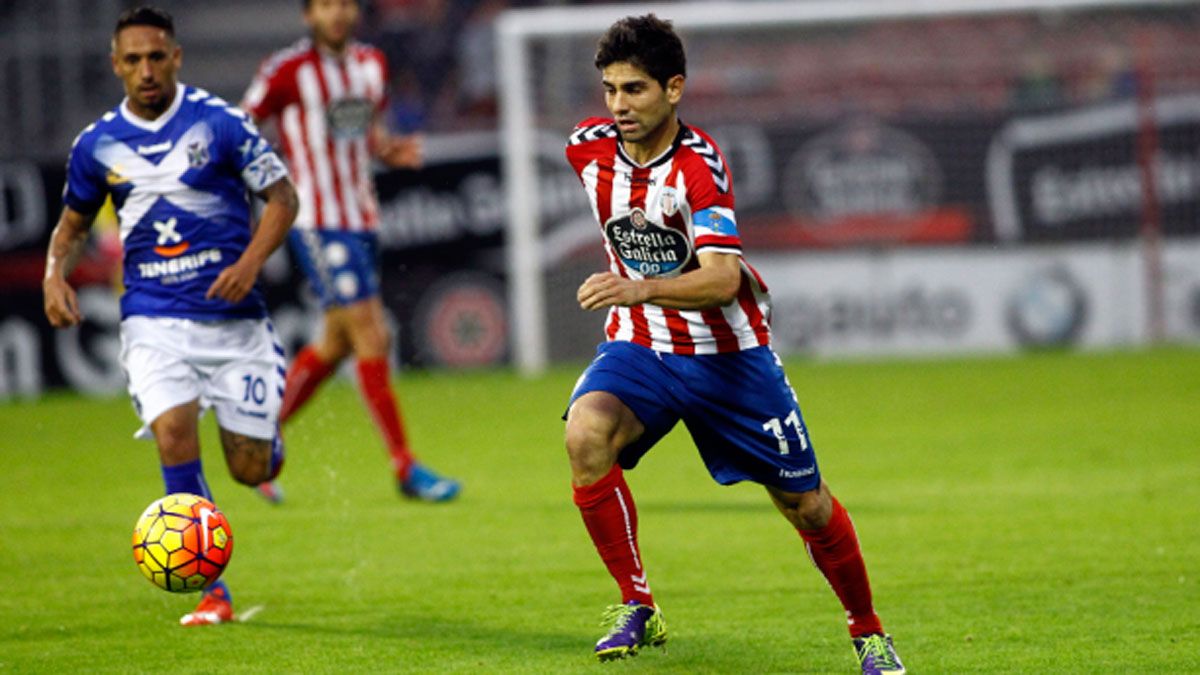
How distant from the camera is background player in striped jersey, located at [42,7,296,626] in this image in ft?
20.0

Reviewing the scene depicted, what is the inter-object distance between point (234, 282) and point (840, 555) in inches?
92.7

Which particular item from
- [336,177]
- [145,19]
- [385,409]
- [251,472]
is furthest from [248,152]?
[336,177]

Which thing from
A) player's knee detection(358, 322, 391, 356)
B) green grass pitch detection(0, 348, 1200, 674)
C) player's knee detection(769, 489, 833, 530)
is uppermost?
player's knee detection(358, 322, 391, 356)

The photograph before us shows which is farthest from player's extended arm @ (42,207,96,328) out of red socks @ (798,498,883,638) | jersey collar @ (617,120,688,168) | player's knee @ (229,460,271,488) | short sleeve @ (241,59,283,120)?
short sleeve @ (241,59,283,120)

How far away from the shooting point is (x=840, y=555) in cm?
505

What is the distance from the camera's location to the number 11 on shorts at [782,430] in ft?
16.4

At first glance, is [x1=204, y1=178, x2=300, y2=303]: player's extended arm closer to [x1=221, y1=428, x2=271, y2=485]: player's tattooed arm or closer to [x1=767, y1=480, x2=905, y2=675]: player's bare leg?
[x1=221, y1=428, x2=271, y2=485]: player's tattooed arm

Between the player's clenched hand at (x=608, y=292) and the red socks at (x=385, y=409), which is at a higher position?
the player's clenched hand at (x=608, y=292)

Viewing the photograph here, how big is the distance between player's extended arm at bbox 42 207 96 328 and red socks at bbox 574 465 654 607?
1.99 m

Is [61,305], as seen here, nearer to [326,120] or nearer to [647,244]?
[647,244]

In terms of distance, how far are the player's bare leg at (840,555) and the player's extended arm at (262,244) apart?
2100 millimetres

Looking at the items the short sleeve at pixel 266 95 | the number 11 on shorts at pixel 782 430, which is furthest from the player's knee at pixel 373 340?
the number 11 on shorts at pixel 782 430

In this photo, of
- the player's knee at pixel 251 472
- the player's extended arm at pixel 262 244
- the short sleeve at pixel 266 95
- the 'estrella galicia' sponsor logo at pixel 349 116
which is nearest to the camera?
the player's extended arm at pixel 262 244

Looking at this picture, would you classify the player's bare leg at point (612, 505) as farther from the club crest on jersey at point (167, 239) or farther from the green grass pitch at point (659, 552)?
the club crest on jersey at point (167, 239)
